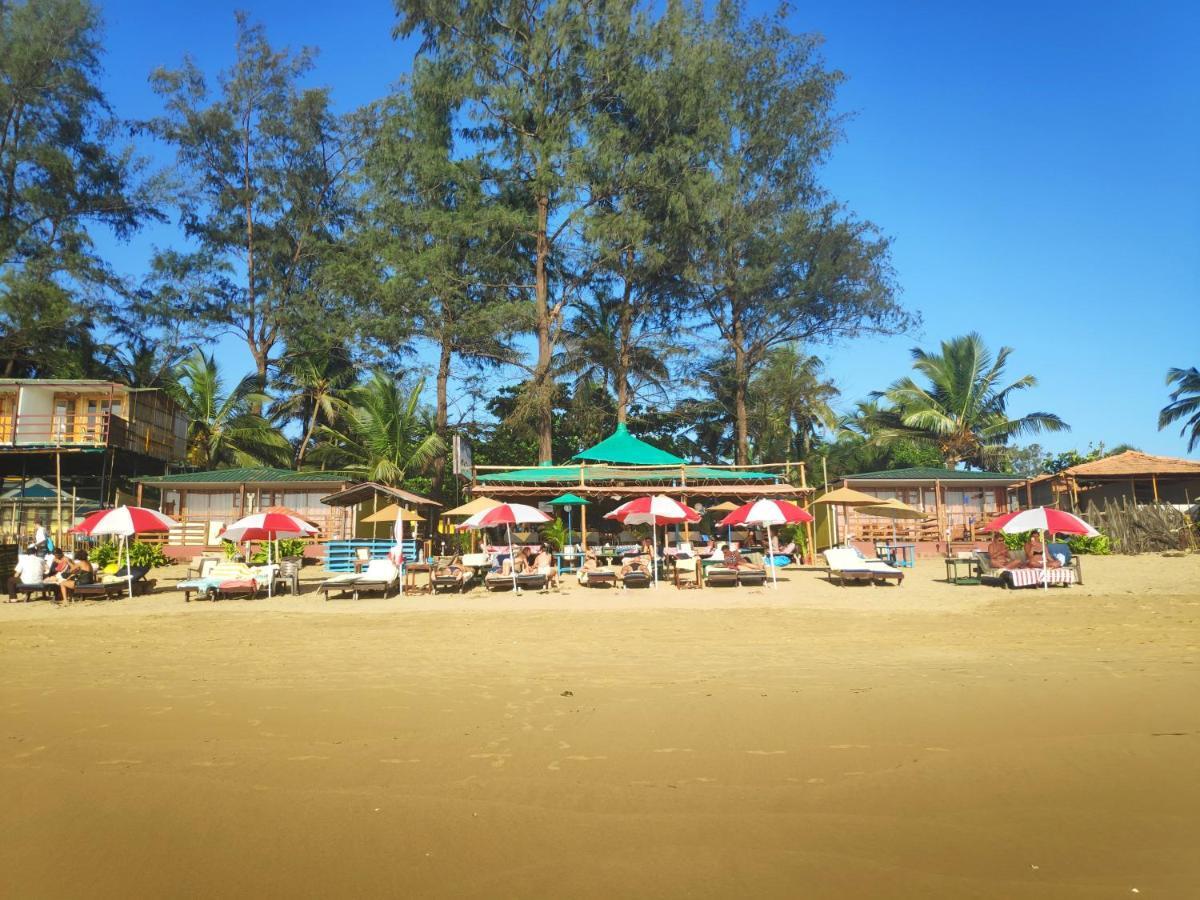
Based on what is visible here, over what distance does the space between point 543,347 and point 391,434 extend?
5.66 m

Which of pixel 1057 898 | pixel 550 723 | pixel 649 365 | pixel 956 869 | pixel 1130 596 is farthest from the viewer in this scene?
pixel 649 365

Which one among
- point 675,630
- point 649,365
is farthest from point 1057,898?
point 649,365

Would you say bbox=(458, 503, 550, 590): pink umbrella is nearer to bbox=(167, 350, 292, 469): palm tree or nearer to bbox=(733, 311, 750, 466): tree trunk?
bbox=(733, 311, 750, 466): tree trunk

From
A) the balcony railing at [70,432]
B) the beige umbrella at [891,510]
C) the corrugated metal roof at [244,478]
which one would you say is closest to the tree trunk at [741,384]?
the beige umbrella at [891,510]

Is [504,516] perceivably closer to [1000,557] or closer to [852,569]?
[852,569]

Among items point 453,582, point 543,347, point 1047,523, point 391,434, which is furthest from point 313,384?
point 1047,523

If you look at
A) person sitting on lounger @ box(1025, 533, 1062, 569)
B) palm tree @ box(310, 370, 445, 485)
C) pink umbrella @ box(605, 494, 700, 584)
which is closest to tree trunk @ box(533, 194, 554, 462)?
palm tree @ box(310, 370, 445, 485)

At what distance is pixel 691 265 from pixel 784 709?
20444 millimetres

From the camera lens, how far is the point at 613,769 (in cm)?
395

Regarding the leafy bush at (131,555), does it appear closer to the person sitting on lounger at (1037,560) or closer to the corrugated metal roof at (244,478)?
→ the corrugated metal roof at (244,478)

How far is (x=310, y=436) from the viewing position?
29.7 meters

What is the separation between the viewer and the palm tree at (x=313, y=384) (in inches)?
1130

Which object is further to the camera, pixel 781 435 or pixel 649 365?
pixel 781 435

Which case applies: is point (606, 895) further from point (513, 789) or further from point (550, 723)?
point (550, 723)
